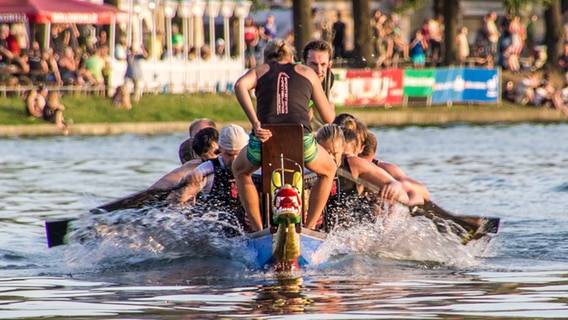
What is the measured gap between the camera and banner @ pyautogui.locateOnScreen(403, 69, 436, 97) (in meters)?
38.7

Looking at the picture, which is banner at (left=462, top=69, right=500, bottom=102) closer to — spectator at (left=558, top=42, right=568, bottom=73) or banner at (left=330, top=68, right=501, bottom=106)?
banner at (left=330, top=68, right=501, bottom=106)

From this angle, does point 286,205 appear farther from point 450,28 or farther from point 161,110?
point 450,28

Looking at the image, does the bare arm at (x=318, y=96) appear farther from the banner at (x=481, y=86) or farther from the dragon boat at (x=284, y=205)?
the banner at (x=481, y=86)

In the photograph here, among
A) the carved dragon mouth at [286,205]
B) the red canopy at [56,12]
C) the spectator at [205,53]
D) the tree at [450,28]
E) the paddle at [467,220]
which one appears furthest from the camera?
the tree at [450,28]

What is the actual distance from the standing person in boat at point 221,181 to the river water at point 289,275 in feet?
1.06

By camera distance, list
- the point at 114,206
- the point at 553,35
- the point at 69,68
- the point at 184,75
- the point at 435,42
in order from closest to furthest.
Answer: the point at 114,206 → the point at 69,68 → the point at 184,75 → the point at 435,42 → the point at 553,35

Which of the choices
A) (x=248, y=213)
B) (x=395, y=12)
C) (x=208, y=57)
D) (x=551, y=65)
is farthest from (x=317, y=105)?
(x=395, y=12)

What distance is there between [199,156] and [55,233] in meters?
1.55

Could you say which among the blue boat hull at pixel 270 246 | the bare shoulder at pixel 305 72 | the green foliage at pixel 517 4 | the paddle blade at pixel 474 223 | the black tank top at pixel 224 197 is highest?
the bare shoulder at pixel 305 72

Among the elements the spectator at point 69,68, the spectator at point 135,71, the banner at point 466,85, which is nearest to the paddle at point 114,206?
the spectator at point 69,68

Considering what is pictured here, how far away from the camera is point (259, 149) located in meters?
11.6

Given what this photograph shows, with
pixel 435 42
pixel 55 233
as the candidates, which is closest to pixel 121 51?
pixel 435 42

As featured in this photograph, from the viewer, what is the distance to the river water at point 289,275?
32.2 ft

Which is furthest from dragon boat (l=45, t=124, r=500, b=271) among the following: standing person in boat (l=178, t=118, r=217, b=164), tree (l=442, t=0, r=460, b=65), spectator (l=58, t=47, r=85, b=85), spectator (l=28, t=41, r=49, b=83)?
tree (l=442, t=0, r=460, b=65)
